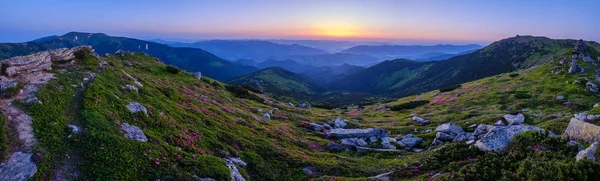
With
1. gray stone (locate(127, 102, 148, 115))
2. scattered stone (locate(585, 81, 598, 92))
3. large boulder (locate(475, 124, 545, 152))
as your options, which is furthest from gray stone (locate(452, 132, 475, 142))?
scattered stone (locate(585, 81, 598, 92))

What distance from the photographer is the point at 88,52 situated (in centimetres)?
3853

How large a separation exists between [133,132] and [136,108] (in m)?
4.87

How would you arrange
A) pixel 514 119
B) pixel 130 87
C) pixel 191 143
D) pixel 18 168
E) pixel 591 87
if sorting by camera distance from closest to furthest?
1. pixel 18 168
2. pixel 191 143
3. pixel 130 87
4. pixel 514 119
5. pixel 591 87

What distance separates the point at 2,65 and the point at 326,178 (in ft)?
91.3

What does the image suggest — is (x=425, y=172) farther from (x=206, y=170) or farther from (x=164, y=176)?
(x=164, y=176)

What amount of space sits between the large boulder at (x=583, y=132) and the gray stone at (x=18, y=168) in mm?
29782

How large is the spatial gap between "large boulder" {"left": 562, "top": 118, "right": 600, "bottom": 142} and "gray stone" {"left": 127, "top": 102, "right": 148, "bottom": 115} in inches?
1214

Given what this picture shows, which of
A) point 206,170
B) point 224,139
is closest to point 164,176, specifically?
point 206,170

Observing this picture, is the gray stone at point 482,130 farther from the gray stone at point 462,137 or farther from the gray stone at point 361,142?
the gray stone at point 361,142

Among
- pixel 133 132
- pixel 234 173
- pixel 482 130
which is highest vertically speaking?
pixel 133 132

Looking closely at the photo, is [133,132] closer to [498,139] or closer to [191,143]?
[191,143]

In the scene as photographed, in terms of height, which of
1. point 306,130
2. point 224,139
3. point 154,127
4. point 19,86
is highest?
point 19,86

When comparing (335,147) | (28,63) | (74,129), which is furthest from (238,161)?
(28,63)

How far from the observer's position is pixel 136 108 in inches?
951
